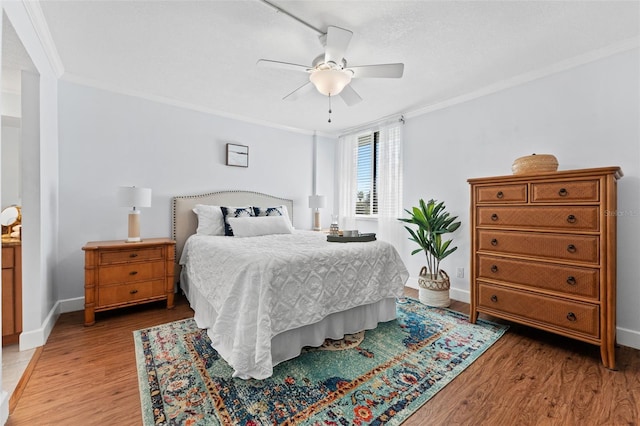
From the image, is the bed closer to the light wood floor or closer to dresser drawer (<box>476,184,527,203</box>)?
the light wood floor

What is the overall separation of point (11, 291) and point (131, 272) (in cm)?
82

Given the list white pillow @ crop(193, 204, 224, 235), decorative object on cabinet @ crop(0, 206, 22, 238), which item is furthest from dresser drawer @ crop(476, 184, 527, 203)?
decorative object on cabinet @ crop(0, 206, 22, 238)

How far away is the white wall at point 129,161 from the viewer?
2969 millimetres

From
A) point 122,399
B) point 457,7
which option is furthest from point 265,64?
point 122,399

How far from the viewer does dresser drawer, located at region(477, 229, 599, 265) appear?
209 centimetres

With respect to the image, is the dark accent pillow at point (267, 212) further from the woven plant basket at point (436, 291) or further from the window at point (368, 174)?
the woven plant basket at point (436, 291)

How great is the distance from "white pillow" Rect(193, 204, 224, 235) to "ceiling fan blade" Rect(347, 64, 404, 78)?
2302 millimetres

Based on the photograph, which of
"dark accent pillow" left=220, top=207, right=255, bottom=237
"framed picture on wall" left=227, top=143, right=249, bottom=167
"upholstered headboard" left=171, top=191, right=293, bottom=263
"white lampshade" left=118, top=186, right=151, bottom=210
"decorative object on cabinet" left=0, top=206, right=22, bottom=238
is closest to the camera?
"decorative object on cabinet" left=0, top=206, right=22, bottom=238

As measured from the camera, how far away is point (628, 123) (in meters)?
2.36

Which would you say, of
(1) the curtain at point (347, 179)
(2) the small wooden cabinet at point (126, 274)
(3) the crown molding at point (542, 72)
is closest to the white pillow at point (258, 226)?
(2) the small wooden cabinet at point (126, 274)

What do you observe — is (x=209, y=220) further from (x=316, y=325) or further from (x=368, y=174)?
(x=368, y=174)

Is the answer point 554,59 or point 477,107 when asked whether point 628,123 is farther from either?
point 477,107

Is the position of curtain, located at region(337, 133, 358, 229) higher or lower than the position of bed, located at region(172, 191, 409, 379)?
higher

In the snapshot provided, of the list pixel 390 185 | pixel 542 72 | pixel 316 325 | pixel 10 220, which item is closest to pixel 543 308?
pixel 316 325
